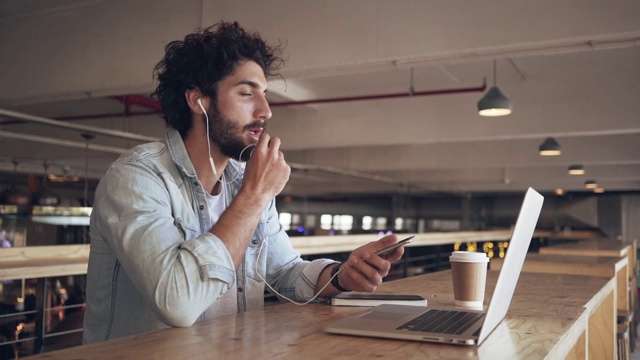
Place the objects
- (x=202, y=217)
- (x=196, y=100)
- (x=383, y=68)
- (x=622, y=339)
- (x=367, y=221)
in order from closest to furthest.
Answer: (x=202, y=217) → (x=196, y=100) → (x=622, y=339) → (x=383, y=68) → (x=367, y=221)

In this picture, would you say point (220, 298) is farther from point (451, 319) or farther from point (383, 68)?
point (383, 68)

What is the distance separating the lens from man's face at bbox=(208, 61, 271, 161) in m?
1.51

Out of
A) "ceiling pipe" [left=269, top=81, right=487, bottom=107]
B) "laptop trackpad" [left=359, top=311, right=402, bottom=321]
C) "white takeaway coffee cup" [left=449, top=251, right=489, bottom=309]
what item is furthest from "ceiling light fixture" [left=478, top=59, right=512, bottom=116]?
"laptop trackpad" [left=359, top=311, right=402, bottom=321]

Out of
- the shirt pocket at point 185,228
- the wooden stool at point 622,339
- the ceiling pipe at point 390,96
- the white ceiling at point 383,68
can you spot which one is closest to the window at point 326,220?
the white ceiling at point 383,68

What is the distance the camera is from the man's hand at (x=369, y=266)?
138 centimetres

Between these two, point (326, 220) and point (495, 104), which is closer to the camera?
point (495, 104)

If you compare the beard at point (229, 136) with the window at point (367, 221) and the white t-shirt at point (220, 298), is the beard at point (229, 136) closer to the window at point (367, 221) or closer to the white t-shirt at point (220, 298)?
the white t-shirt at point (220, 298)

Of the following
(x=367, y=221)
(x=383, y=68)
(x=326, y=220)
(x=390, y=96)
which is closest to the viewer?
(x=383, y=68)

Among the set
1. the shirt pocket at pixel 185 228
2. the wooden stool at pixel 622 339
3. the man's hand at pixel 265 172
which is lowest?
the wooden stool at pixel 622 339

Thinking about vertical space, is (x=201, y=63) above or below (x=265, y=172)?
above

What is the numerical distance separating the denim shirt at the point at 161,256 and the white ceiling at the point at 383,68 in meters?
2.53

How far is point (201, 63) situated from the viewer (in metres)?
→ 1.59

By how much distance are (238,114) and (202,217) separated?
0.27m

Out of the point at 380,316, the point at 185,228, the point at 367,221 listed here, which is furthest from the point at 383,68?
the point at 367,221
